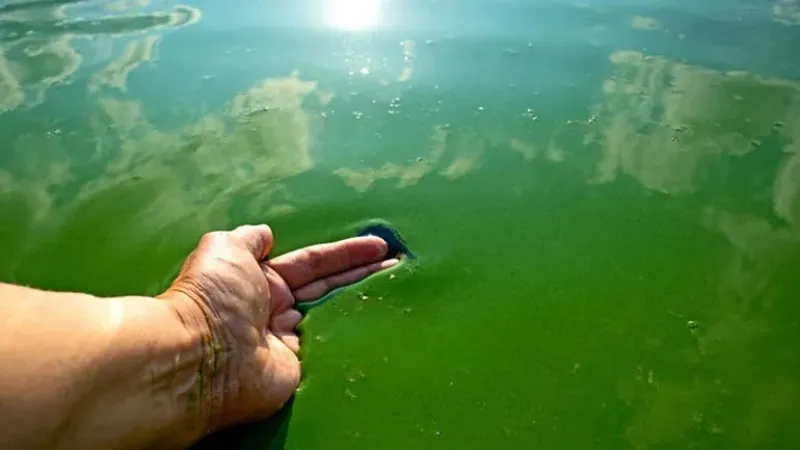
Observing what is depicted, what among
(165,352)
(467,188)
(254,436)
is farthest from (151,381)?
(467,188)

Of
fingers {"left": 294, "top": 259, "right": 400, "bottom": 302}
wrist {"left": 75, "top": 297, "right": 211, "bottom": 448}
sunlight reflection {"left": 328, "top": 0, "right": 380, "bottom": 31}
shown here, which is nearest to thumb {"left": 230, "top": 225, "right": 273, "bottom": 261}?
fingers {"left": 294, "top": 259, "right": 400, "bottom": 302}

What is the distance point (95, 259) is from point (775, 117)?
8.39ft

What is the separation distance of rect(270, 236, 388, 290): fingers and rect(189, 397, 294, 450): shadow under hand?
1.50 feet

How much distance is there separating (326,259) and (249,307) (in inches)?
14.5

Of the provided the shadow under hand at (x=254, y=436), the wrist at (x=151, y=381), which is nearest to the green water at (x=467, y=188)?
the shadow under hand at (x=254, y=436)

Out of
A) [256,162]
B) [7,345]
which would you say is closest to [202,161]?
[256,162]

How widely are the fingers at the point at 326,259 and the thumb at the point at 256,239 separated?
43mm

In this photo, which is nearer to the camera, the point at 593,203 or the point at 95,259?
the point at 95,259

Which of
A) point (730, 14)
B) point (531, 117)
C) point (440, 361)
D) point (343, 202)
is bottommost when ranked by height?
point (440, 361)

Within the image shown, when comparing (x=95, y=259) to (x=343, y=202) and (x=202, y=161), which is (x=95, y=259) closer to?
(x=202, y=161)

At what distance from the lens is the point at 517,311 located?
1892 millimetres

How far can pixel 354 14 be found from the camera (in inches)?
144

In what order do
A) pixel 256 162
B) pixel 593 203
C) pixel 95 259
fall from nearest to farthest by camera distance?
1. pixel 95 259
2. pixel 593 203
3. pixel 256 162

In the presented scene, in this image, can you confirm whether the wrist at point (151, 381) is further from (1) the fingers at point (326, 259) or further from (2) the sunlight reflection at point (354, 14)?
(2) the sunlight reflection at point (354, 14)
